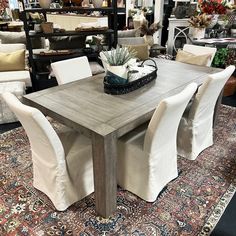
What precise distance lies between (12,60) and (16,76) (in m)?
0.32

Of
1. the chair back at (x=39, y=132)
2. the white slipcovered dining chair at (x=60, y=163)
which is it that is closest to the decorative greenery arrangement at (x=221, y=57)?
the white slipcovered dining chair at (x=60, y=163)

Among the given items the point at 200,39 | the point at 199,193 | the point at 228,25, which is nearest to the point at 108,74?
the point at 199,193

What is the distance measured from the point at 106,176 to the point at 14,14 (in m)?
8.22

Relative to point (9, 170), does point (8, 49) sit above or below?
above

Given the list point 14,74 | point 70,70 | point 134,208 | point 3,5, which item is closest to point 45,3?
point 14,74

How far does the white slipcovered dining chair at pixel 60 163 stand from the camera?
165 centimetres

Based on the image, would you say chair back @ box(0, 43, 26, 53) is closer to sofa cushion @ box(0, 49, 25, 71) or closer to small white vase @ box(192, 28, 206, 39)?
sofa cushion @ box(0, 49, 25, 71)

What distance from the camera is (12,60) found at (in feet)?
12.6

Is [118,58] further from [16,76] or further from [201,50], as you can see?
[16,76]

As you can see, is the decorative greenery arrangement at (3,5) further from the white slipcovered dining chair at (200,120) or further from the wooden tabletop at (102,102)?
the white slipcovered dining chair at (200,120)

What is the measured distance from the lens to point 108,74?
2125mm

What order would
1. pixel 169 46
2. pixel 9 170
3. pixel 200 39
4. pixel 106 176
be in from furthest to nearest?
1. pixel 169 46
2. pixel 200 39
3. pixel 9 170
4. pixel 106 176

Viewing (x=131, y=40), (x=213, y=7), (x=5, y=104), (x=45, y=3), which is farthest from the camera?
(x=131, y=40)

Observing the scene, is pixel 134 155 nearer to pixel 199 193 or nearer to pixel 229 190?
pixel 199 193
